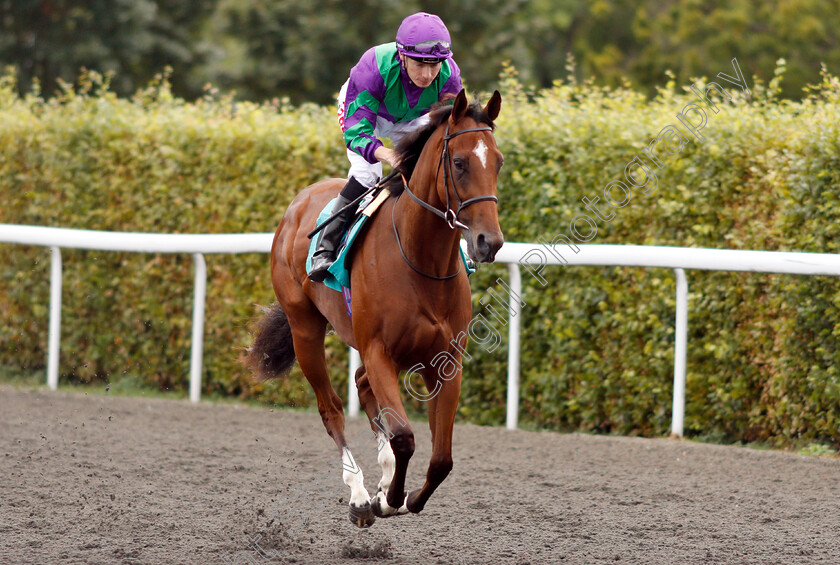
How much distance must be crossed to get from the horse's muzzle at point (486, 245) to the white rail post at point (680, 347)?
9.68 feet

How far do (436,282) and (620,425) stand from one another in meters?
3.15

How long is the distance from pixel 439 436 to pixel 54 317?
502 cm

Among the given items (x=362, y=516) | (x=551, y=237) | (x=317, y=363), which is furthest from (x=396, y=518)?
(x=551, y=237)

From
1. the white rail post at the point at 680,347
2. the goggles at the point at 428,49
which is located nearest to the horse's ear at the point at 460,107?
the goggles at the point at 428,49

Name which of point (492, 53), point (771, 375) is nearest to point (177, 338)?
point (771, 375)

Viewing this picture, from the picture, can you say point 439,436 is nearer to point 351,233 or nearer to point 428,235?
point 428,235

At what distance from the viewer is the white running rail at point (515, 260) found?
229 inches

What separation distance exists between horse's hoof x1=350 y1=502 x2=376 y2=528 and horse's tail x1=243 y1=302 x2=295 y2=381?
146cm

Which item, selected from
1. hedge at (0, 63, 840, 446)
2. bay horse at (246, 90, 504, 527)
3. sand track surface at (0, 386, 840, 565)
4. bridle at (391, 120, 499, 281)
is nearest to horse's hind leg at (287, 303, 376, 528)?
sand track surface at (0, 386, 840, 565)

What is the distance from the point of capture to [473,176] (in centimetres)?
373

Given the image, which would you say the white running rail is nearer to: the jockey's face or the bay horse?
the bay horse

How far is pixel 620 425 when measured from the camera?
6836 millimetres

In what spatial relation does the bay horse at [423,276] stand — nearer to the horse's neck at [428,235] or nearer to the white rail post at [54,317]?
the horse's neck at [428,235]

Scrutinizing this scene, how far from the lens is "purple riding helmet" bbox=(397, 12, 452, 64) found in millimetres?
4141
